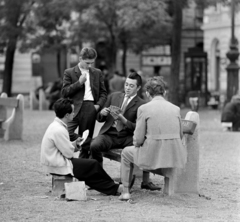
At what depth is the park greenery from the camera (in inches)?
1067

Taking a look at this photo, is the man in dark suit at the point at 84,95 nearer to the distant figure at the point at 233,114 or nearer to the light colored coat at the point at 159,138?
the light colored coat at the point at 159,138

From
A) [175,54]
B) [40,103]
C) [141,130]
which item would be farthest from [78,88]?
[40,103]

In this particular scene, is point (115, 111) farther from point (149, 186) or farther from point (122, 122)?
point (149, 186)

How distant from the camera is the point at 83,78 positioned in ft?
31.3

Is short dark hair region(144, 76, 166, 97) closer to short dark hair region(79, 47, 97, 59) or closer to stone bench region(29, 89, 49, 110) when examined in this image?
short dark hair region(79, 47, 97, 59)

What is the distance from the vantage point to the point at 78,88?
9.65 m

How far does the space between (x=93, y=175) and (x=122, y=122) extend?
0.92 m

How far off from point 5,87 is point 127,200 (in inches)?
1066

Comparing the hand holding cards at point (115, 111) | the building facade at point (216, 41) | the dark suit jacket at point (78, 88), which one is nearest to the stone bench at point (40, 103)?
the building facade at point (216, 41)

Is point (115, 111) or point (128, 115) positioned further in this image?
point (128, 115)

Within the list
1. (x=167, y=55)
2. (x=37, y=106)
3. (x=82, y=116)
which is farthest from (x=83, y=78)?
(x=167, y=55)

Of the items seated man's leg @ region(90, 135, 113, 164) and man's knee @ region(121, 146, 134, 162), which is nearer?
man's knee @ region(121, 146, 134, 162)

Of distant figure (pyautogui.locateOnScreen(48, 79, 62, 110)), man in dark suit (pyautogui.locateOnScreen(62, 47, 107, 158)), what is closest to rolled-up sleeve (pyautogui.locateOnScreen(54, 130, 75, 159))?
man in dark suit (pyautogui.locateOnScreen(62, 47, 107, 158))

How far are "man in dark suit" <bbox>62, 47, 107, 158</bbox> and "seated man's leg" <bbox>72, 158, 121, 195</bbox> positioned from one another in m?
1.23
